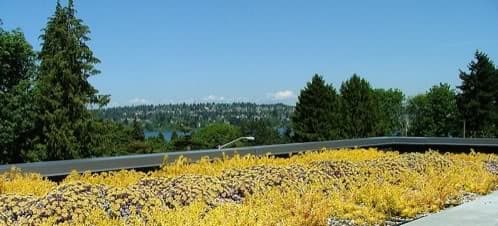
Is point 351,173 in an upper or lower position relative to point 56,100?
lower

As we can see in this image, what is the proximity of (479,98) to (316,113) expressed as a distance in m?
19.7

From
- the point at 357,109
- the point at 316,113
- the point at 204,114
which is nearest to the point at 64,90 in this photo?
the point at 316,113

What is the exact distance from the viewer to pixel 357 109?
59781 mm

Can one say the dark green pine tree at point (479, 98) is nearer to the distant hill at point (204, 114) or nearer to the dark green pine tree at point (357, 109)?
the dark green pine tree at point (357, 109)

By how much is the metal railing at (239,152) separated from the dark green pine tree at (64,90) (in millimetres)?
20640

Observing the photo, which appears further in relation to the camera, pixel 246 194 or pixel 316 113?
pixel 316 113

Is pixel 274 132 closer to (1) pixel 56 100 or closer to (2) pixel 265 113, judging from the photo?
(2) pixel 265 113

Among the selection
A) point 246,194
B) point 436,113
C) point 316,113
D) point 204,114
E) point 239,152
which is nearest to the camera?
point 246,194

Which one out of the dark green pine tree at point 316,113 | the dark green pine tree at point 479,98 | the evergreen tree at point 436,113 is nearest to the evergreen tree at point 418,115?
the evergreen tree at point 436,113

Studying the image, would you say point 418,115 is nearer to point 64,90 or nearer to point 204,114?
point 64,90

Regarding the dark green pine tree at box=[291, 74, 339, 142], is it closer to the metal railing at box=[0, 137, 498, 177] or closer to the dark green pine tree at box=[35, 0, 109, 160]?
the dark green pine tree at box=[35, 0, 109, 160]

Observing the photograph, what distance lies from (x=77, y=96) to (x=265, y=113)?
14788 centimetres

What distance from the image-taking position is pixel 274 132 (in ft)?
373

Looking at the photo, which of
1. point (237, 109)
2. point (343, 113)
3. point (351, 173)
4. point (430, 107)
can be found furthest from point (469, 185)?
point (237, 109)
